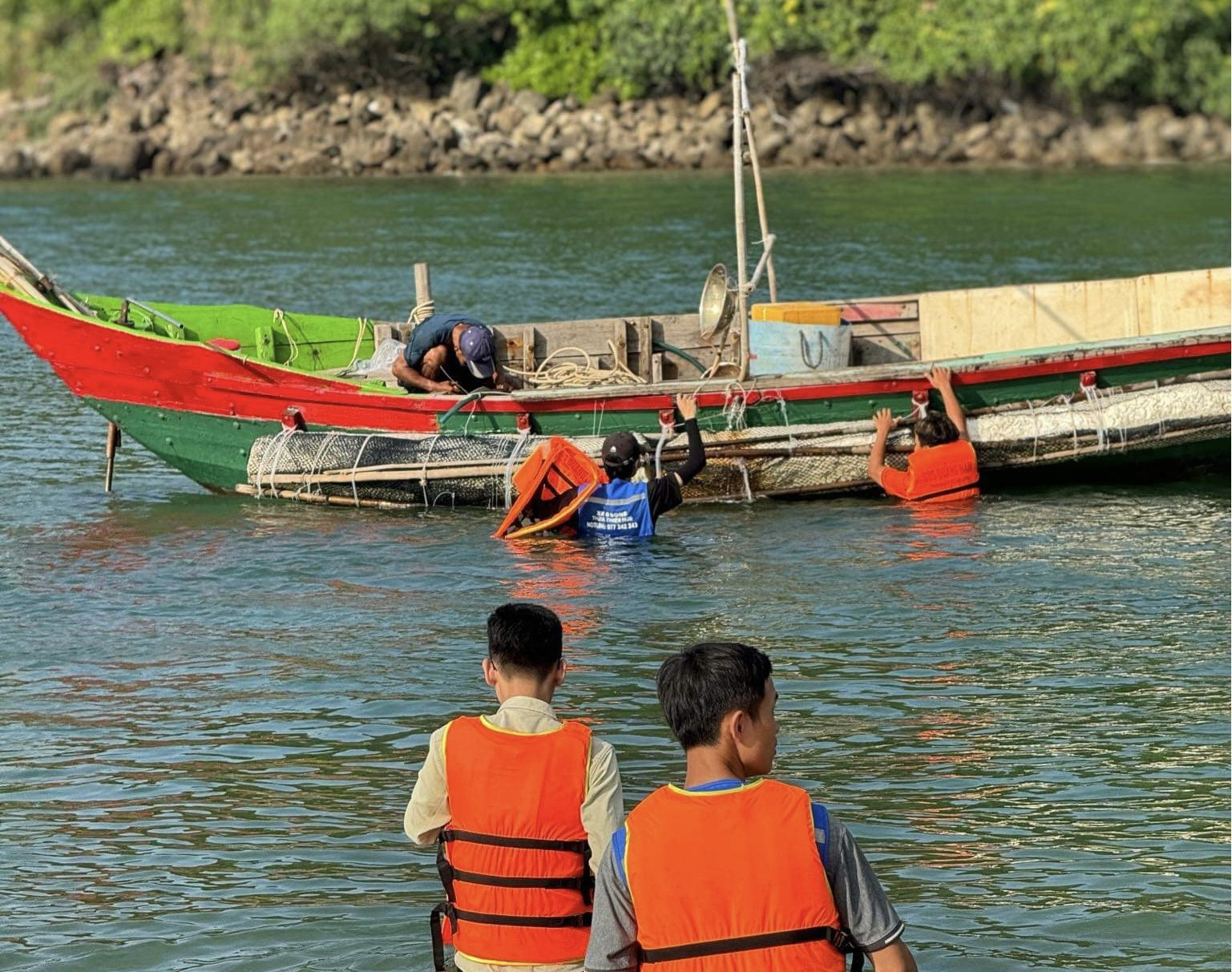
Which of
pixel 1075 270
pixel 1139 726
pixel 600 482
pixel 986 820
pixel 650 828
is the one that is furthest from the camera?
pixel 1075 270

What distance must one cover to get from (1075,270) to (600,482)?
1530 cm

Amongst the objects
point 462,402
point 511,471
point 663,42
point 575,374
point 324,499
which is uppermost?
point 663,42


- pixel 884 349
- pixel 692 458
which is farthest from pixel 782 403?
pixel 884 349

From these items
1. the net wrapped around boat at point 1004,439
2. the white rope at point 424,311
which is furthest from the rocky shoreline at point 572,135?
the net wrapped around boat at point 1004,439

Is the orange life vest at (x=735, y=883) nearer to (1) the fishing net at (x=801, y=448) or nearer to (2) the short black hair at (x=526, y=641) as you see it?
Result: (2) the short black hair at (x=526, y=641)

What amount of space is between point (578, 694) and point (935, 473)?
15.5 ft

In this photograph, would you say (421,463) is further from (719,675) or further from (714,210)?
(714,210)

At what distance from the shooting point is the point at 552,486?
11672 mm

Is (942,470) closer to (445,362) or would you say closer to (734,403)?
(734,403)

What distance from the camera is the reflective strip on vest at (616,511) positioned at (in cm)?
1166

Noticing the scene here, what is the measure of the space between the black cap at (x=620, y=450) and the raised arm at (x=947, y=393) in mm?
2545

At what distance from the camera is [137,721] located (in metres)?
8.57

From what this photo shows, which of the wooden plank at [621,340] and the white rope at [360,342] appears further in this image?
the white rope at [360,342]

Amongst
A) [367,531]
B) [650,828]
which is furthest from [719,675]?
[367,531]
